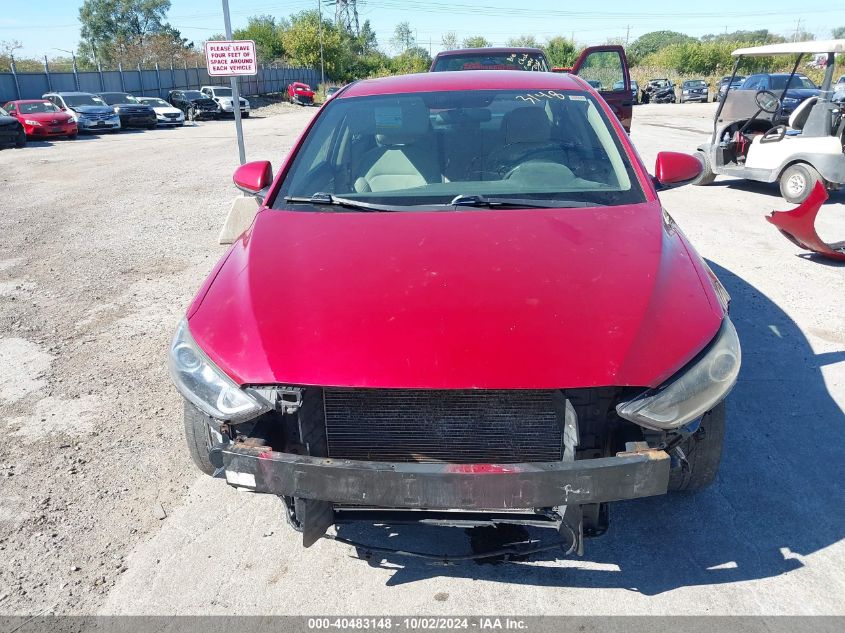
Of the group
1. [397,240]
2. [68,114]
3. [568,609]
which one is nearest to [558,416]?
[568,609]

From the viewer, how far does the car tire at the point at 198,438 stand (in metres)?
2.91

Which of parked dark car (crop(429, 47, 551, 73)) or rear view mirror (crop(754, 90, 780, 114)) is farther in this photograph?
parked dark car (crop(429, 47, 551, 73))

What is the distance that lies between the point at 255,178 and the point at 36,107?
23.0 m

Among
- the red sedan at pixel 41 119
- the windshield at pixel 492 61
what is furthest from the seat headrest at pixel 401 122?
the red sedan at pixel 41 119

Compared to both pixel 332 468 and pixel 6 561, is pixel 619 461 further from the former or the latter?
pixel 6 561

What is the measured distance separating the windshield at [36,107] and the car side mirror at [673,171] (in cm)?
2367

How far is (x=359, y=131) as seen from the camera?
3736 millimetres

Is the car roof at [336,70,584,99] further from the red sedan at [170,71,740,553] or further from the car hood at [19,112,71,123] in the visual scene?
the car hood at [19,112,71,123]

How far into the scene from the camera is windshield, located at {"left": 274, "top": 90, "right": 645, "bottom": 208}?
3207 mm

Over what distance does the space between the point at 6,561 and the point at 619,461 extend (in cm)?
240

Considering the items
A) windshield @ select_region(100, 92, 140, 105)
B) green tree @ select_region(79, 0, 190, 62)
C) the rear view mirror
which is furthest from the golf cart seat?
green tree @ select_region(79, 0, 190, 62)

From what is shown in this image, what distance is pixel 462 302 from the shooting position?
7.73ft

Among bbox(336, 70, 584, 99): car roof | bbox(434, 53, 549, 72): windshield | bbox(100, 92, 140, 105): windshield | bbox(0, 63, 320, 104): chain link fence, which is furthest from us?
bbox(0, 63, 320, 104): chain link fence

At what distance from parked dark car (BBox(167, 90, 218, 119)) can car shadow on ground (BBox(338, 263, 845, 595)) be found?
108 ft
